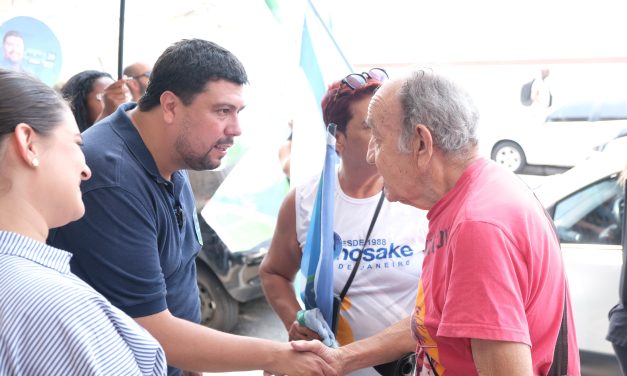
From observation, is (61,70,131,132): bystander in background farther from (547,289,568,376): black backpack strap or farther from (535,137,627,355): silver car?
(547,289,568,376): black backpack strap

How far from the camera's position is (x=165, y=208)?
2139 mm

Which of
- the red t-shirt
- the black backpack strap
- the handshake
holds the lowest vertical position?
the handshake

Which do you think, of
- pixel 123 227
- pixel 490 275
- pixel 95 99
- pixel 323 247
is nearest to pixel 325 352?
pixel 323 247

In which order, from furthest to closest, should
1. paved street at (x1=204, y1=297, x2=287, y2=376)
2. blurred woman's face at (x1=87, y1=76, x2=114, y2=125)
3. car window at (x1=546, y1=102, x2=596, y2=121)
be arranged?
car window at (x1=546, y1=102, x2=596, y2=121) → paved street at (x1=204, y1=297, x2=287, y2=376) → blurred woman's face at (x1=87, y1=76, x2=114, y2=125)

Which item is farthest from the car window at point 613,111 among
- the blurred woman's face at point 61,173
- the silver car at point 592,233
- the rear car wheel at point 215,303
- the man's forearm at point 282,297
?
the blurred woman's face at point 61,173

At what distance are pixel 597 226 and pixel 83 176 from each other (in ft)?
11.5

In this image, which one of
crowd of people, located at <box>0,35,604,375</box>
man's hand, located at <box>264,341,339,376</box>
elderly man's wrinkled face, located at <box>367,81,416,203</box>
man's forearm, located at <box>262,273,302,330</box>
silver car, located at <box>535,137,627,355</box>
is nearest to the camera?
crowd of people, located at <box>0,35,604,375</box>

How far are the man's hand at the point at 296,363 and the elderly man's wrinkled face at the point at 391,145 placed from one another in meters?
0.66

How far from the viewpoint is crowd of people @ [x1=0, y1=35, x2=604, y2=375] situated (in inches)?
49.2

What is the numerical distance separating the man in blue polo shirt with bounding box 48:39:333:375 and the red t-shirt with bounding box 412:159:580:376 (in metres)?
0.72

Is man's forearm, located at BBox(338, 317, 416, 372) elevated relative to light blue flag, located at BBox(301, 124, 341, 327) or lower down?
lower down

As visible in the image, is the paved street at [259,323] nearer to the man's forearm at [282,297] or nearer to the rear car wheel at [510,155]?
the man's forearm at [282,297]

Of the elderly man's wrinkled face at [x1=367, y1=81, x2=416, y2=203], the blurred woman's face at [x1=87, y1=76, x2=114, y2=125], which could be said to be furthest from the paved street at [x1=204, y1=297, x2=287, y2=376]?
the elderly man's wrinkled face at [x1=367, y1=81, x2=416, y2=203]

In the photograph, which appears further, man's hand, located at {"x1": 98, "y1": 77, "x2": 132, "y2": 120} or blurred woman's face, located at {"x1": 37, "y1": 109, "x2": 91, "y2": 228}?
man's hand, located at {"x1": 98, "y1": 77, "x2": 132, "y2": 120}
